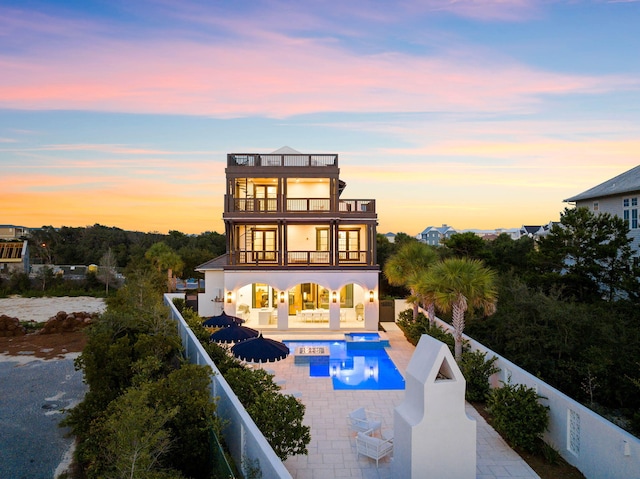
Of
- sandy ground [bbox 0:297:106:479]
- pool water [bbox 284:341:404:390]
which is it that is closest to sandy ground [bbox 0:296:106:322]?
sandy ground [bbox 0:297:106:479]

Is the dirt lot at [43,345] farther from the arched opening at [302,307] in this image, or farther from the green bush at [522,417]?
the green bush at [522,417]

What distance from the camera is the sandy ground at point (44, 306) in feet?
97.2

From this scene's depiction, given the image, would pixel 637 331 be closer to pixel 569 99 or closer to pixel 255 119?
pixel 569 99

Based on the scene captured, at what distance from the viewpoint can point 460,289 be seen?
466 inches

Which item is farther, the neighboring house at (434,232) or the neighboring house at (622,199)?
the neighboring house at (434,232)

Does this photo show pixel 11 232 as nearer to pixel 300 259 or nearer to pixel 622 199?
pixel 300 259

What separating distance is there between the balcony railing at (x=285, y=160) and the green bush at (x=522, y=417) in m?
15.2

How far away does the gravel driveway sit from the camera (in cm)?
947

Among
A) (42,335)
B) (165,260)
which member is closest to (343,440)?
(42,335)

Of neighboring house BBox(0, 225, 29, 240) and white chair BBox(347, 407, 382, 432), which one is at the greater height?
neighboring house BBox(0, 225, 29, 240)

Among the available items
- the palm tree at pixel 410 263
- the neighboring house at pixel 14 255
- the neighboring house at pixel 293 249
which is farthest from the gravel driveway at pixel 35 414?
the neighboring house at pixel 14 255

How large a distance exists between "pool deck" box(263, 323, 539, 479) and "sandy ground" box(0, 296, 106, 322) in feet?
77.2

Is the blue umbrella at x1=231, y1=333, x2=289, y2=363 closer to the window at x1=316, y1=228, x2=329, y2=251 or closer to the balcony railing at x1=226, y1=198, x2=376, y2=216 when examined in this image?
the balcony railing at x1=226, y1=198, x2=376, y2=216

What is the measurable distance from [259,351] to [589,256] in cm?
1607
